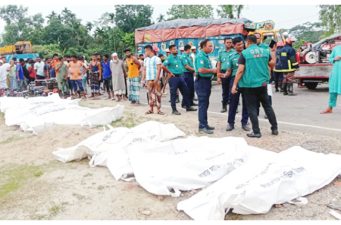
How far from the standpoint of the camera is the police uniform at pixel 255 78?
5.48 metres

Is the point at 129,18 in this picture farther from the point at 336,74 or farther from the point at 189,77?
the point at 336,74

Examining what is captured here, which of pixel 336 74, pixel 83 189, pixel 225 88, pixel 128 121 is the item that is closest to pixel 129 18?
pixel 225 88

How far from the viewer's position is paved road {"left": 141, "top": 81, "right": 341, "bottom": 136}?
6434 millimetres

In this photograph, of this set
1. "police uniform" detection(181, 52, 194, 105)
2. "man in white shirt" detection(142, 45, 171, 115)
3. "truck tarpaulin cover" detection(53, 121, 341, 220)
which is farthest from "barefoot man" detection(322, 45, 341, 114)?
"truck tarpaulin cover" detection(53, 121, 341, 220)

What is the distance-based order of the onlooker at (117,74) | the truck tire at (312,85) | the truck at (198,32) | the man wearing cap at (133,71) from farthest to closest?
the truck at (198,32)
the truck tire at (312,85)
the onlooker at (117,74)
the man wearing cap at (133,71)

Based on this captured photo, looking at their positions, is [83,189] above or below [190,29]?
below

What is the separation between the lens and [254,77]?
18.1 ft

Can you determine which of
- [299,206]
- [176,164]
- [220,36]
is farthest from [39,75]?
[299,206]

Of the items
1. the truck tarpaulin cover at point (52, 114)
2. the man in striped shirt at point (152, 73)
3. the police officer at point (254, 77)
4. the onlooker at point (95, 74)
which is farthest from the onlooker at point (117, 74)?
the police officer at point (254, 77)

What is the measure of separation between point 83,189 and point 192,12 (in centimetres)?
4647

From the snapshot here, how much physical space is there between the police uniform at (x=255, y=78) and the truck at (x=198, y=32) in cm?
1017

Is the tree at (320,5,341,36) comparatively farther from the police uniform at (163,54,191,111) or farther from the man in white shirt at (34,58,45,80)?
the police uniform at (163,54,191,111)

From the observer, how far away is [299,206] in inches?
130

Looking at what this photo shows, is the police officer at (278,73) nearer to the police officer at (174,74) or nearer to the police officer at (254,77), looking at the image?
the police officer at (174,74)
